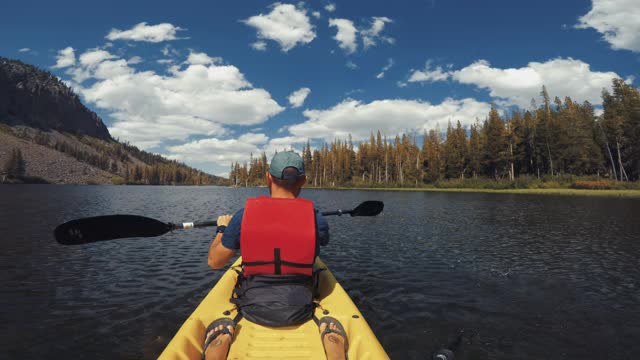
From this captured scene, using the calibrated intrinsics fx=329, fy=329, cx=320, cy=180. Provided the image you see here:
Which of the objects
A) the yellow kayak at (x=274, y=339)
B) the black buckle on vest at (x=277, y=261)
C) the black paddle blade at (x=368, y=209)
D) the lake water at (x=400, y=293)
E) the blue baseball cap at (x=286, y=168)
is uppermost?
the blue baseball cap at (x=286, y=168)

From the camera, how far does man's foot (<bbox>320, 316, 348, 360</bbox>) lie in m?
3.65

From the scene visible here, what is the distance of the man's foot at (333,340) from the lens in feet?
12.0

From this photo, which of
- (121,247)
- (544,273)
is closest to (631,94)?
(544,273)

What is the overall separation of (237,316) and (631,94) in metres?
94.1

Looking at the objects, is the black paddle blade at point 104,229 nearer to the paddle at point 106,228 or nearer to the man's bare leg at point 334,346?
the paddle at point 106,228

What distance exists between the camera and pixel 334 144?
15075cm

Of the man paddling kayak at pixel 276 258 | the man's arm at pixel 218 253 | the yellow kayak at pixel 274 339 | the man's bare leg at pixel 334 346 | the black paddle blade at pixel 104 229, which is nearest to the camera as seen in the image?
the man's bare leg at pixel 334 346

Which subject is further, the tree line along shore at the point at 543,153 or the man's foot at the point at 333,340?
the tree line along shore at the point at 543,153

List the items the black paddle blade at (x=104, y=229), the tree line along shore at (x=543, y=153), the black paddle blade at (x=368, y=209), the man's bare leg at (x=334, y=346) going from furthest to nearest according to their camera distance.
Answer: the tree line along shore at (x=543, y=153) → the black paddle blade at (x=368, y=209) → the black paddle blade at (x=104, y=229) → the man's bare leg at (x=334, y=346)

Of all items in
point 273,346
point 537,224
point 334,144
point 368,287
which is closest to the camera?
point 273,346

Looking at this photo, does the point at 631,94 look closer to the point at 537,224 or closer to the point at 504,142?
the point at 504,142

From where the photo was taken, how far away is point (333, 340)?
12.4 feet

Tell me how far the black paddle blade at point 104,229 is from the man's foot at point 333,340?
12.3ft

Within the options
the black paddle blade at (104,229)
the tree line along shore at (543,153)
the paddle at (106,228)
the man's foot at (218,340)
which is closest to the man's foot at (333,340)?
the man's foot at (218,340)
